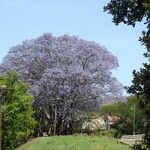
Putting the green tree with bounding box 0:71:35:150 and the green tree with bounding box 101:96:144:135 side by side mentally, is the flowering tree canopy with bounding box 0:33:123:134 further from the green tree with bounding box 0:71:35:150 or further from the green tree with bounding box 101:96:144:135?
the green tree with bounding box 0:71:35:150

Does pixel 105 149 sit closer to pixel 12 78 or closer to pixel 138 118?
pixel 12 78

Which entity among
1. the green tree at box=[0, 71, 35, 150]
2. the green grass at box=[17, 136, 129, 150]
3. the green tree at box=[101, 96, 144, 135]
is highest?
the green tree at box=[101, 96, 144, 135]

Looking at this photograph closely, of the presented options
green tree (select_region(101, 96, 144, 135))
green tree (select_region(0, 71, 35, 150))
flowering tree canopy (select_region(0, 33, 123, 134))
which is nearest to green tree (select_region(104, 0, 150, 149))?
green tree (select_region(0, 71, 35, 150))

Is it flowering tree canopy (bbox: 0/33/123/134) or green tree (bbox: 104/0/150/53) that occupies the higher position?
flowering tree canopy (bbox: 0/33/123/134)

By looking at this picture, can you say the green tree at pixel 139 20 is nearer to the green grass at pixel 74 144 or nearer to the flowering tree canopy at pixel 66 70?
the green grass at pixel 74 144

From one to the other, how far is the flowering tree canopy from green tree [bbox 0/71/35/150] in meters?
11.5

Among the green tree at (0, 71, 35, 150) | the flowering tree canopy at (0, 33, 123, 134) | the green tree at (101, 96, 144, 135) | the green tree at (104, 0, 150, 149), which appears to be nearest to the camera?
the green tree at (104, 0, 150, 149)

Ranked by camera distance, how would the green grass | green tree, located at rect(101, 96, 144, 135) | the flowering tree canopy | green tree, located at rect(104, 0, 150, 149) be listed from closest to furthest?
green tree, located at rect(104, 0, 150, 149)
the green grass
the flowering tree canopy
green tree, located at rect(101, 96, 144, 135)

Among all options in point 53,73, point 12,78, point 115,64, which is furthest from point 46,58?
point 12,78

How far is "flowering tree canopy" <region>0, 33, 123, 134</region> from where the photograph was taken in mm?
61031

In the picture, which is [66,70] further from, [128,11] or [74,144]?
[128,11]

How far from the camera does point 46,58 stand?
6294 centimetres

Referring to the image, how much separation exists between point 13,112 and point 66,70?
1597cm

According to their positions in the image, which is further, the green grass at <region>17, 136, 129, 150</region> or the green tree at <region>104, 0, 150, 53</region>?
the green grass at <region>17, 136, 129, 150</region>
